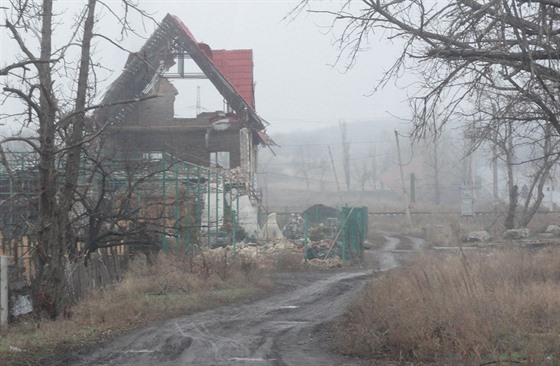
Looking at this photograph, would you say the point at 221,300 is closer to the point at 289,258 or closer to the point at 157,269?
the point at 157,269

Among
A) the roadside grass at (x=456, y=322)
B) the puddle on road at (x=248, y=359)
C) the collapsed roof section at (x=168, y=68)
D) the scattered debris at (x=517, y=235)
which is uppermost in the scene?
the collapsed roof section at (x=168, y=68)

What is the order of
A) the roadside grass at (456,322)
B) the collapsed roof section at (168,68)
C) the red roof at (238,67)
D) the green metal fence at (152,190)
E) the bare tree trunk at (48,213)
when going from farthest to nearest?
the red roof at (238,67)
the collapsed roof section at (168,68)
the green metal fence at (152,190)
the bare tree trunk at (48,213)
the roadside grass at (456,322)

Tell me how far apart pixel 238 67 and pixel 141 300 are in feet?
101

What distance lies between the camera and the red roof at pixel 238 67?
141 ft

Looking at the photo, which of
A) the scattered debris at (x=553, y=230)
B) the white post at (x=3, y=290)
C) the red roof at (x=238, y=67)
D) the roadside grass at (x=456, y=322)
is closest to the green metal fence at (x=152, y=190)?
the white post at (x=3, y=290)

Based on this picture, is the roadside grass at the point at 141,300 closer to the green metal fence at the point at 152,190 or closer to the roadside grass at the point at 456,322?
the green metal fence at the point at 152,190

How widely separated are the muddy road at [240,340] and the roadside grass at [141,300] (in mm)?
516

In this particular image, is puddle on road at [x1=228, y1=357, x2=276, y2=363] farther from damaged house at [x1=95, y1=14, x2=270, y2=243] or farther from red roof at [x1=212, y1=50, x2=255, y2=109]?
red roof at [x1=212, y1=50, x2=255, y2=109]

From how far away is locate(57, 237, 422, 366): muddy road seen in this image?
32.0ft

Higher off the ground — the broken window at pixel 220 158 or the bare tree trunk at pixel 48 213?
the broken window at pixel 220 158

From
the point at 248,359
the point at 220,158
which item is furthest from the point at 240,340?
the point at 220,158

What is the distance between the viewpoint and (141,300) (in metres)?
14.9

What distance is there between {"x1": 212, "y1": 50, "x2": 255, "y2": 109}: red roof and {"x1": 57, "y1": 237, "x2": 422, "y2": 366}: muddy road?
2655 centimetres

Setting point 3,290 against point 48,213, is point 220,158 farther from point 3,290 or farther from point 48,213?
point 3,290
